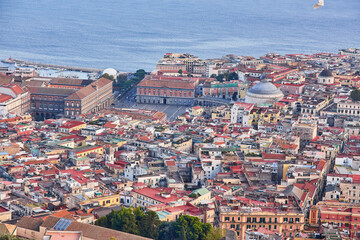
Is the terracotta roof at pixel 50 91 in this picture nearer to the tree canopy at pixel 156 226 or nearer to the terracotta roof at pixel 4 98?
the terracotta roof at pixel 4 98

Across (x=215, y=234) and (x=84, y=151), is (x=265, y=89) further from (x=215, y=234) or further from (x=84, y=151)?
(x=215, y=234)

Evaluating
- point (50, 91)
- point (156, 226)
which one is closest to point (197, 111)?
point (50, 91)

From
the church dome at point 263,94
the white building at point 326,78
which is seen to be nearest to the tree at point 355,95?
the church dome at point 263,94

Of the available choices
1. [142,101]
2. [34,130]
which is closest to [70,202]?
[34,130]

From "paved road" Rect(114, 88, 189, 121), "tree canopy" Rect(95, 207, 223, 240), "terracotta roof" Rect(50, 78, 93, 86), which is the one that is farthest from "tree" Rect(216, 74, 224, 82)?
"tree canopy" Rect(95, 207, 223, 240)

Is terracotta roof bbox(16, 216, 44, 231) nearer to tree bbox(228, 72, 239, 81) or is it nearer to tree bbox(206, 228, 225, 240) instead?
tree bbox(206, 228, 225, 240)
